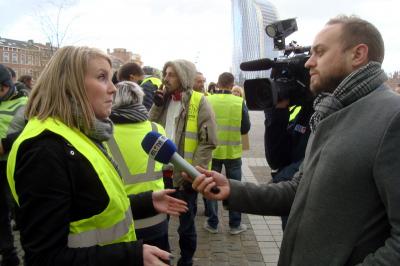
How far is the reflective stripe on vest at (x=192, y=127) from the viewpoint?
13.9 ft

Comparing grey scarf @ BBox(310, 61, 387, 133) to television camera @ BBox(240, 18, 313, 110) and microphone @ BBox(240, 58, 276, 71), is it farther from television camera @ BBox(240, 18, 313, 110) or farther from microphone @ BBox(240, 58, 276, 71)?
microphone @ BBox(240, 58, 276, 71)

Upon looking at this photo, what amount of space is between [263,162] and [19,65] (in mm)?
67759

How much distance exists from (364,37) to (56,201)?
1.52 meters

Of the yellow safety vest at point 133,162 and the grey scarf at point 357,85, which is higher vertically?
the grey scarf at point 357,85

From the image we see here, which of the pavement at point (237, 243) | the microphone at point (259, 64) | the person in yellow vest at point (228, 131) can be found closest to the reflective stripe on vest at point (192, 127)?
the pavement at point (237, 243)

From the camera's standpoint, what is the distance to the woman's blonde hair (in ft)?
5.65

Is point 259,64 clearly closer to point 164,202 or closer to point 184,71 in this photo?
point 164,202

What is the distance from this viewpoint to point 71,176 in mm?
1567

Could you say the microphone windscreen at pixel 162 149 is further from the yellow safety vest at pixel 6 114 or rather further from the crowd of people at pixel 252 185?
the yellow safety vest at pixel 6 114

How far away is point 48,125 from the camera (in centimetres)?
162

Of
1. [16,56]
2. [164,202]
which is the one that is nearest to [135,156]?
[164,202]

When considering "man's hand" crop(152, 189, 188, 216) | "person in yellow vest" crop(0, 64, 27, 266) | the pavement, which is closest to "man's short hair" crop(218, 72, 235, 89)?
the pavement

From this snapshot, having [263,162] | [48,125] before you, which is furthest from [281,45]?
[263,162]

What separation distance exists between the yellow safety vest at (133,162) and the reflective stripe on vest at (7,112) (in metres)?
2.05
